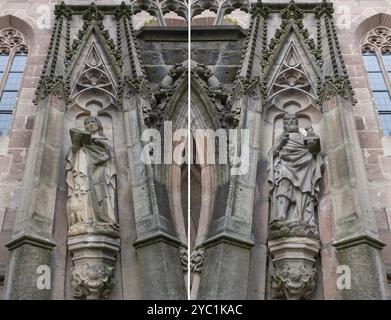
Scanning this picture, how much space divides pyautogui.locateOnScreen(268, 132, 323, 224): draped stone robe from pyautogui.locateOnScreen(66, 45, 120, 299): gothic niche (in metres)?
2.48

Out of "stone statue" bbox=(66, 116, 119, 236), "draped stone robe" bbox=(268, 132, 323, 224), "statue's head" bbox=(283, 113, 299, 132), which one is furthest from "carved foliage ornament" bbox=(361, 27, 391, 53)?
"stone statue" bbox=(66, 116, 119, 236)

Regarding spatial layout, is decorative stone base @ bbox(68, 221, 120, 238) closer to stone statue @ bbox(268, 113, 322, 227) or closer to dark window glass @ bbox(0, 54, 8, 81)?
stone statue @ bbox(268, 113, 322, 227)

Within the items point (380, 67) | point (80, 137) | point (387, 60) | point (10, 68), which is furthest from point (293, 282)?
point (10, 68)

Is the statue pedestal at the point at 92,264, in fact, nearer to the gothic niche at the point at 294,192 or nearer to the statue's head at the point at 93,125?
the statue's head at the point at 93,125

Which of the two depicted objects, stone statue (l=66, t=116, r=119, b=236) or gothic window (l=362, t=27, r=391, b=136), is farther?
gothic window (l=362, t=27, r=391, b=136)

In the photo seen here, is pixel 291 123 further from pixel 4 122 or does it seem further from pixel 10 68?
pixel 10 68

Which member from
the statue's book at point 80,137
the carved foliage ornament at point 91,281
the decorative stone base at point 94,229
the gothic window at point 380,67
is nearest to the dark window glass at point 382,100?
the gothic window at point 380,67

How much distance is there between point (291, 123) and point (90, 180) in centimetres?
342

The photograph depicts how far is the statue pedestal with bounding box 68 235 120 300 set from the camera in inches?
382

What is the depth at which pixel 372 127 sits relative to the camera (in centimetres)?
1334

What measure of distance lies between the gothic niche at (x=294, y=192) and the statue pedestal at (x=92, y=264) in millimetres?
2284
